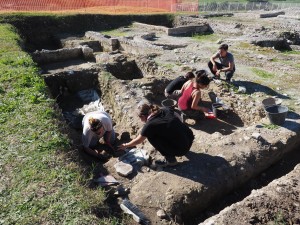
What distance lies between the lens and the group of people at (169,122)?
17.3ft

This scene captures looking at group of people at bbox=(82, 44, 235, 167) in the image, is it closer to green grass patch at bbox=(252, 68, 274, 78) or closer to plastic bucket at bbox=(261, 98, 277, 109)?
plastic bucket at bbox=(261, 98, 277, 109)

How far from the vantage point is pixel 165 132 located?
5.25 metres

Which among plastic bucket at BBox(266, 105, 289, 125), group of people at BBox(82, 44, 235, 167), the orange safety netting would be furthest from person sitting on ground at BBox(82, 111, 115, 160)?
the orange safety netting

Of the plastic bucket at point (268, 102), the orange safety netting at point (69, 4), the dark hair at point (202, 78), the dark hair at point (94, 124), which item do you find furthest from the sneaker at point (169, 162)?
the orange safety netting at point (69, 4)

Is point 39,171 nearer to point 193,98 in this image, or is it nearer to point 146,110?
point 146,110

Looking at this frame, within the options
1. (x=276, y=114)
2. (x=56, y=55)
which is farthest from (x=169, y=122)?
(x=56, y=55)

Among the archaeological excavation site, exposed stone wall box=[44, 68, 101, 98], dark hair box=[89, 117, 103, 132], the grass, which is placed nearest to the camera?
the grass

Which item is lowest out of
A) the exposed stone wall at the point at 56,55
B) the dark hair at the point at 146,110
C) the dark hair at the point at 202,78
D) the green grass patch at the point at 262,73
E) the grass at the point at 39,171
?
the exposed stone wall at the point at 56,55

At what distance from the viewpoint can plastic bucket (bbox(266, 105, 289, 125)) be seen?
21.7ft

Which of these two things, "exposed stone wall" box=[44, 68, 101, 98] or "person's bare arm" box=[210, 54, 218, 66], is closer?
"person's bare arm" box=[210, 54, 218, 66]

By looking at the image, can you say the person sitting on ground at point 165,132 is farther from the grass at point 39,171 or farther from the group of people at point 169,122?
the grass at point 39,171

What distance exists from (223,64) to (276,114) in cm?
321

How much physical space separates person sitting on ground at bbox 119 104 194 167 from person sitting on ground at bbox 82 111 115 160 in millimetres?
1194

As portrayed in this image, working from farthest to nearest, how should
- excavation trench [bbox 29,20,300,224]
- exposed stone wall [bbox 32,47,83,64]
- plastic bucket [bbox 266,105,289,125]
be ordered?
exposed stone wall [bbox 32,47,83,64] → plastic bucket [bbox 266,105,289,125] → excavation trench [bbox 29,20,300,224]
